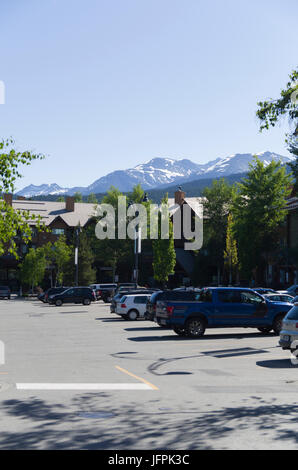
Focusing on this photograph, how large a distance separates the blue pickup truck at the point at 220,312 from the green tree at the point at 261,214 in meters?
38.1

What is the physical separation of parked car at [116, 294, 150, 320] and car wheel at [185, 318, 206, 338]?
11075 millimetres

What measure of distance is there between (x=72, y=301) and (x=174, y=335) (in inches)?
1238

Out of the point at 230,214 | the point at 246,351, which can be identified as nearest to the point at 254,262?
the point at 230,214

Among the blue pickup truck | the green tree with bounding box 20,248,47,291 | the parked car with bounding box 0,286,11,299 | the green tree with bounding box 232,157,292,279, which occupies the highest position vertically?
the green tree with bounding box 232,157,292,279

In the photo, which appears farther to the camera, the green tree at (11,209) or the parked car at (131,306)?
the parked car at (131,306)

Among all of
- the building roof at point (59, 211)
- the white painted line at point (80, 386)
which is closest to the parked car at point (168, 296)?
the white painted line at point (80, 386)

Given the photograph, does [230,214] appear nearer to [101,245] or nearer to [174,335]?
[101,245]

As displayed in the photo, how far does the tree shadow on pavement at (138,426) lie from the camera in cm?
830

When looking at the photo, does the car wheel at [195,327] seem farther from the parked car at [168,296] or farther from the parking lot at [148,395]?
the parked car at [168,296]

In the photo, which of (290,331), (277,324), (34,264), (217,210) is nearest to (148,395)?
(290,331)

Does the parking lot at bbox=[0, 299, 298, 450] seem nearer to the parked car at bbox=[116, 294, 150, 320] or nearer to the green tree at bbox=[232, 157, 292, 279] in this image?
the parked car at bbox=[116, 294, 150, 320]

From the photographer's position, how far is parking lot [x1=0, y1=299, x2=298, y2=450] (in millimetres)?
8648

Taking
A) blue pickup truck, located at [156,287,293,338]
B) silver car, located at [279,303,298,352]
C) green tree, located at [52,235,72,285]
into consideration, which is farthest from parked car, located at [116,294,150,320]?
green tree, located at [52,235,72,285]

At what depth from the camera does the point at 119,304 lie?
117 ft
